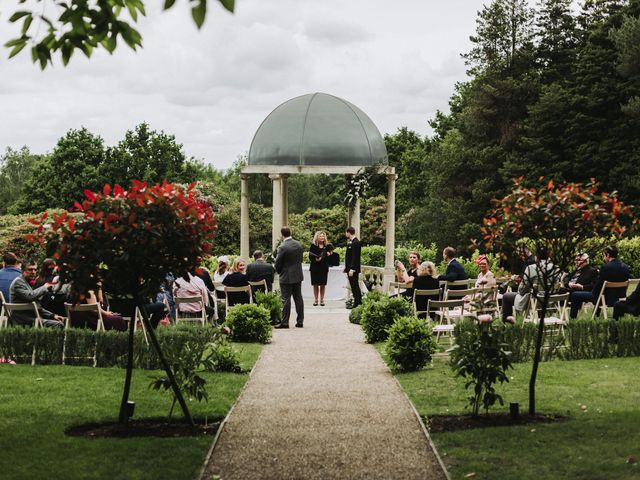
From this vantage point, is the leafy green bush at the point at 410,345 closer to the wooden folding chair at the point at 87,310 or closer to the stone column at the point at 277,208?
the wooden folding chair at the point at 87,310

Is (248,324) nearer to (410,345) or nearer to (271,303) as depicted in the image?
(271,303)

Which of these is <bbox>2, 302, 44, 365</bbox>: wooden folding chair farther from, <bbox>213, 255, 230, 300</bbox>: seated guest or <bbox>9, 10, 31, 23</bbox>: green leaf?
<bbox>9, 10, 31, 23</bbox>: green leaf

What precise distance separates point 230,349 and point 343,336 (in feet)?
14.6

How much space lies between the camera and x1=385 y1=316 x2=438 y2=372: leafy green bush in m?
12.2

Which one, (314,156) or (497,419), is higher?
(314,156)

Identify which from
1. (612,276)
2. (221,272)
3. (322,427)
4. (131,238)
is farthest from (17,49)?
(221,272)

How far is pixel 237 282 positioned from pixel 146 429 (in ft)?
30.0

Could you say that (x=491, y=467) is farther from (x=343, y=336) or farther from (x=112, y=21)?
(x=343, y=336)

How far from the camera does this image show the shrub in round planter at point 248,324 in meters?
15.5

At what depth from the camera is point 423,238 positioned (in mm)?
50562

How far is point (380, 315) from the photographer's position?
15.4 meters

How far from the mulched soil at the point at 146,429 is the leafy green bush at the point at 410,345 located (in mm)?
3805

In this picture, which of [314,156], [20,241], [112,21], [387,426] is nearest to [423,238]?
[20,241]

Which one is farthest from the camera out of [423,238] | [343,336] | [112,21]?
[423,238]
